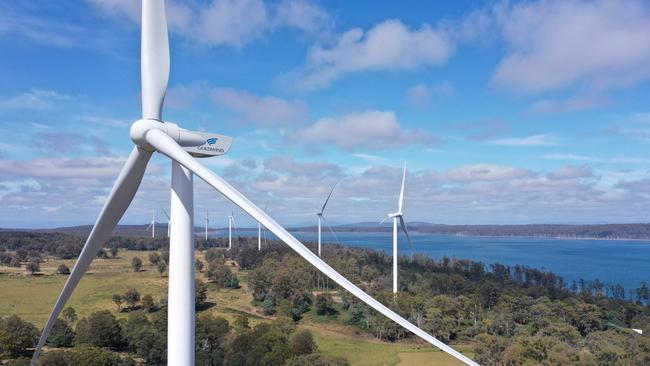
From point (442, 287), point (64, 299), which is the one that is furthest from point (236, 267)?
point (64, 299)

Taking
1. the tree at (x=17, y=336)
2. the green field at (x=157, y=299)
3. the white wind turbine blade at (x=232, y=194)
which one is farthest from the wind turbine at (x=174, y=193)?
the green field at (x=157, y=299)

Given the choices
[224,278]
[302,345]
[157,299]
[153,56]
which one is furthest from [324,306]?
[153,56]

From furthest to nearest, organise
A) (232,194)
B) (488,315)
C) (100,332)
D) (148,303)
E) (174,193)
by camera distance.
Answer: (488,315)
(148,303)
(100,332)
(174,193)
(232,194)

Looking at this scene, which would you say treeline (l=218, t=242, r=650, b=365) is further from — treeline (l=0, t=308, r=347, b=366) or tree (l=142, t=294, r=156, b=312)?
treeline (l=0, t=308, r=347, b=366)

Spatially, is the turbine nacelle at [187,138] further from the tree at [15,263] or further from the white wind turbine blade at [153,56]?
the tree at [15,263]

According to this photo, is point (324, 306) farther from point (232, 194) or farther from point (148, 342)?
point (232, 194)

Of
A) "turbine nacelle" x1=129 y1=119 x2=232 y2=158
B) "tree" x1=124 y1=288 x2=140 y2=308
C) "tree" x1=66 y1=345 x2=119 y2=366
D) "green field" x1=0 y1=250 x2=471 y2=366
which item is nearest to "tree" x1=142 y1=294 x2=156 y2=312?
"tree" x1=124 y1=288 x2=140 y2=308
